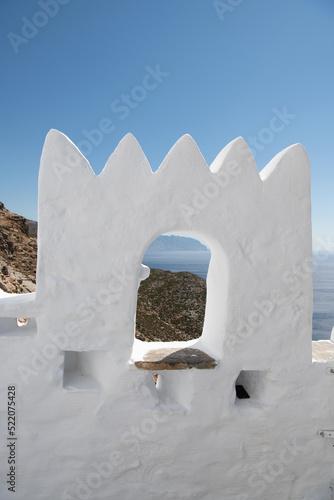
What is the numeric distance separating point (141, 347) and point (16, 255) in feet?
13.6

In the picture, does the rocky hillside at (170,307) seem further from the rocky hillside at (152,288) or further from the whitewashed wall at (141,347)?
the whitewashed wall at (141,347)

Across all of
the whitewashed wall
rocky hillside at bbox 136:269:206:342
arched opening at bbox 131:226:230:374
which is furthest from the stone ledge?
rocky hillside at bbox 136:269:206:342

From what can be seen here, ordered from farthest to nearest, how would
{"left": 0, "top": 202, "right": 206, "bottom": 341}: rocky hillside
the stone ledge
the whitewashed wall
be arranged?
1. {"left": 0, "top": 202, "right": 206, "bottom": 341}: rocky hillside
2. the stone ledge
3. the whitewashed wall

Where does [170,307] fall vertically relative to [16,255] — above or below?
below

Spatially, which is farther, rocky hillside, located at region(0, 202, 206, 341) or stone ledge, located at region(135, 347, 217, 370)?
rocky hillside, located at region(0, 202, 206, 341)

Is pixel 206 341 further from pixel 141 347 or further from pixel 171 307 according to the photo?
pixel 171 307

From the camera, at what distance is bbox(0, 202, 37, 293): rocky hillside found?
5.73 metres

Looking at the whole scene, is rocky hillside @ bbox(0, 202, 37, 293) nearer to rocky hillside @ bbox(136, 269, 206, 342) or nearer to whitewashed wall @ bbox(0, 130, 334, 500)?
whitewashed wall @ bbox(0, 130, 334, 500)

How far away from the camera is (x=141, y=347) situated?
4.10m

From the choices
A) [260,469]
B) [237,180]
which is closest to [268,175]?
[237,180]

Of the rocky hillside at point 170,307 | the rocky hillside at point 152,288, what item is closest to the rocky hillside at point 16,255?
the rocky hillside at point 152,288

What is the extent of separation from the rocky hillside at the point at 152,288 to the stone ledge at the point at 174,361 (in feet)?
8.51

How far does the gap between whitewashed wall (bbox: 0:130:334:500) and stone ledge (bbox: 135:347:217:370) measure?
0.13m

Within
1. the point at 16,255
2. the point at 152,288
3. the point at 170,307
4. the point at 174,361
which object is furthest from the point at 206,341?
the point at 152,288
